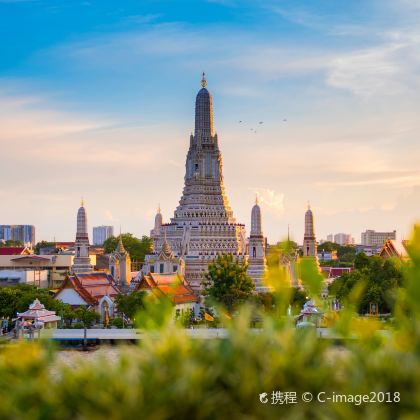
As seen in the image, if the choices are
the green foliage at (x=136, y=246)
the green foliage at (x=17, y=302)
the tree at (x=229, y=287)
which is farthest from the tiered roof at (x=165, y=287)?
the green foliage at (x=136, y=246)

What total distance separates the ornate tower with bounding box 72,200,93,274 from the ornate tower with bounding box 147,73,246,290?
18.8 ft

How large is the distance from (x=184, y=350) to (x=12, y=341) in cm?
3203

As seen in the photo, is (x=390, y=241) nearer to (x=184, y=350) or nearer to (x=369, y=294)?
(x=369, y=294)

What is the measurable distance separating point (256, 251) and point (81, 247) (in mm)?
13538

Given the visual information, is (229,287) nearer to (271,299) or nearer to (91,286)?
(271,299)

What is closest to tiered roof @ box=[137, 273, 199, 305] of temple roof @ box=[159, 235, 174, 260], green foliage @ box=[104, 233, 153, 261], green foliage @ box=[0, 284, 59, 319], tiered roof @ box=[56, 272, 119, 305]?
tiered roof @ box=[56, 272, 119, 305]

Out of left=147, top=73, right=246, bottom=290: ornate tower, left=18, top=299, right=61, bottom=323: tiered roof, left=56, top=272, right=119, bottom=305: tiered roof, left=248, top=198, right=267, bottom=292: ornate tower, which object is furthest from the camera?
left=147, top=73, right=246, bottom=290: ornate tower

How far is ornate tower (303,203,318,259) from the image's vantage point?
69188 millimetres

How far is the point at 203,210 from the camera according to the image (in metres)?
70.9

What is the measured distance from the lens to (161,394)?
429 inches

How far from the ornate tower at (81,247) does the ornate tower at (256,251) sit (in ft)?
41.4

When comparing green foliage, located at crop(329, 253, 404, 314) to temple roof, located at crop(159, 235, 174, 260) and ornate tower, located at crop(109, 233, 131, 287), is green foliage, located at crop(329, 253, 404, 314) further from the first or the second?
ornate tower, located at crop(109, 233, 131, 287)

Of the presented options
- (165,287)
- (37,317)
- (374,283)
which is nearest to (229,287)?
(165,287)

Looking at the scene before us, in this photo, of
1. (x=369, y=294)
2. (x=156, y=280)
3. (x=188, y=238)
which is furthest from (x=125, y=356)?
(x=188, y=238)
